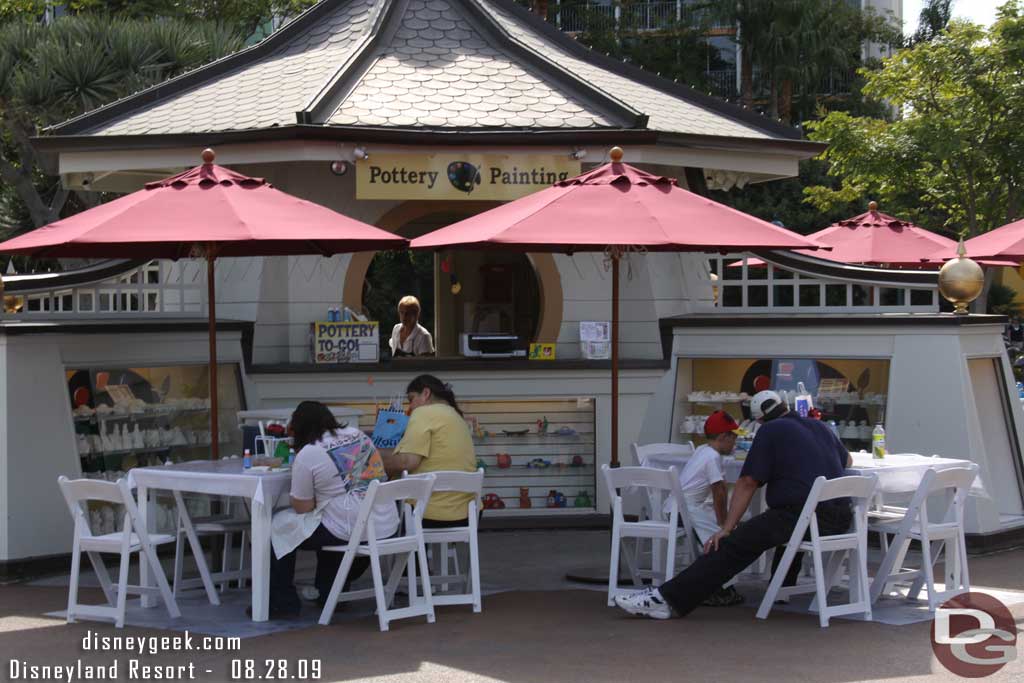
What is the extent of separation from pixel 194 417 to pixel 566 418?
3.09 meters

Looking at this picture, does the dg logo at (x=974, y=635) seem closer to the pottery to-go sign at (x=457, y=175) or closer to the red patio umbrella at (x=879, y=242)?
the pottery to-go sign at (x=457, y=175)

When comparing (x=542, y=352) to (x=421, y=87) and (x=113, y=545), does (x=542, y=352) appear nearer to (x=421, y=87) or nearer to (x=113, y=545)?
(x=421, y=87)

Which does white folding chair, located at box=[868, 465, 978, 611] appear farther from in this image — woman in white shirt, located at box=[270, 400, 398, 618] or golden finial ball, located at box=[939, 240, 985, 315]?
woman in white shirt, located at box=[270, 400, 398, 618]

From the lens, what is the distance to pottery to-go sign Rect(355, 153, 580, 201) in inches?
468

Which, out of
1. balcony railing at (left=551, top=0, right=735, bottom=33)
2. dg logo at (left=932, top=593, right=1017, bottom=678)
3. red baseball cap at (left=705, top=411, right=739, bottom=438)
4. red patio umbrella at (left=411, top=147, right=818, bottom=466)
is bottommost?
dg logo at (left=932, top=593, right=1017, bottom=678)

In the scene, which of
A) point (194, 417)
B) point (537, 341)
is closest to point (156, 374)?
point (194, 417)

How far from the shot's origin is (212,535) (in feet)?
31.0

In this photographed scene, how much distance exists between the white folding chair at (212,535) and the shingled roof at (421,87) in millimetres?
3578

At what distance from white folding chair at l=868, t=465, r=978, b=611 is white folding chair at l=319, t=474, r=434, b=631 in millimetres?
2704

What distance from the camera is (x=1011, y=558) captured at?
10.6 m

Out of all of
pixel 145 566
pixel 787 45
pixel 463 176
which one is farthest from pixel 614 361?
pixel 787 45

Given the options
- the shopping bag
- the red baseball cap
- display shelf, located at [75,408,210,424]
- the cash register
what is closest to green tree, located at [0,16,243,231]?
the cash register

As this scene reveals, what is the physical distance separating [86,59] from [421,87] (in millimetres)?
7930

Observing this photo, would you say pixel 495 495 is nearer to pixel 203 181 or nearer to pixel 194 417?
pixel 194 417
